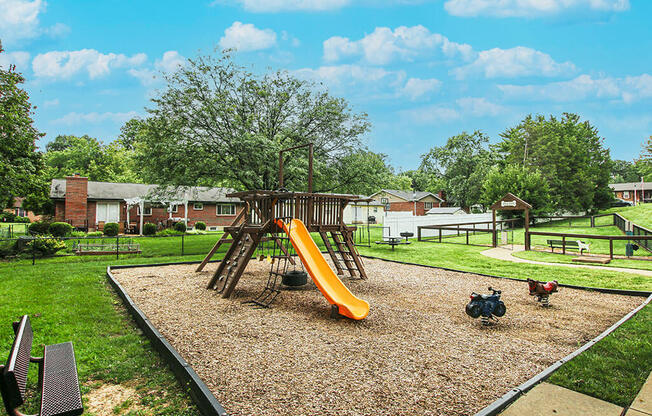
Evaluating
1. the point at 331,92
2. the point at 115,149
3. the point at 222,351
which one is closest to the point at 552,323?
the point at 222,351

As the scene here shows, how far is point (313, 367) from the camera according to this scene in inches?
151

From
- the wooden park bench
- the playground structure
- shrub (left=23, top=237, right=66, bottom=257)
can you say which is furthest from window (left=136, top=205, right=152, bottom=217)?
the wooden park bench

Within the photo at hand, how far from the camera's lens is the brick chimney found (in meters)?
25.3

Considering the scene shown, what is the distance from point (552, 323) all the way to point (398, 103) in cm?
11731

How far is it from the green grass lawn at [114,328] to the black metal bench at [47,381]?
692 millimetres

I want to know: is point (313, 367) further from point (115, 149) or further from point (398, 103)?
point (398, 103)

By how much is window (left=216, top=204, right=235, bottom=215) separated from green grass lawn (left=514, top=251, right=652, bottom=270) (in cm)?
2567

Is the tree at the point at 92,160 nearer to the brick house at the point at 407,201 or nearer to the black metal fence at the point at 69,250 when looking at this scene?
the black metal fence at the point at 69,250

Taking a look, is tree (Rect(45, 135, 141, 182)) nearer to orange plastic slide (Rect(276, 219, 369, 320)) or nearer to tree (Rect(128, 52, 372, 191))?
tree (Rect(128, 52, 372, 191))

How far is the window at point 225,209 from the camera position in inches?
1297

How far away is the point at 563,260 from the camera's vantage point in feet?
41.5

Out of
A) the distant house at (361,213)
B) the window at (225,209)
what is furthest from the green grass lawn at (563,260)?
the window at (225,209)

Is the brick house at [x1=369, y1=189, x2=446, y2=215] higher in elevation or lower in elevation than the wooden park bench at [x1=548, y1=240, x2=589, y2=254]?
higher

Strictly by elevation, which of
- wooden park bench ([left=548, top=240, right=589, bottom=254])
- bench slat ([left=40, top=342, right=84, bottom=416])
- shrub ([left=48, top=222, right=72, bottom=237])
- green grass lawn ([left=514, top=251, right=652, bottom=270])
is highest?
shrub ([left=48, top=222, right=72, bottom=237])
